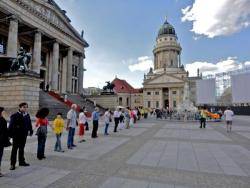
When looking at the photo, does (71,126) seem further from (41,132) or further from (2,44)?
(2,44)

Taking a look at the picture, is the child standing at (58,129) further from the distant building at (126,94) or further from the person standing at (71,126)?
the distant building at (126,94)

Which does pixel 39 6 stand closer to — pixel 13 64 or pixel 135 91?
pixel 13 64

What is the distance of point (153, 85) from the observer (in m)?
91.7

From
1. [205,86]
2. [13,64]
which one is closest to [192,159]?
[13,64]

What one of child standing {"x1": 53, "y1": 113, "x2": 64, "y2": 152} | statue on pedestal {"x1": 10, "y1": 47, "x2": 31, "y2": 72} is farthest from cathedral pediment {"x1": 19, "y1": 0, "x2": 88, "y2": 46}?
child standing {"x1": 53, "y1": 113, "x2": 64, "y2": 152}

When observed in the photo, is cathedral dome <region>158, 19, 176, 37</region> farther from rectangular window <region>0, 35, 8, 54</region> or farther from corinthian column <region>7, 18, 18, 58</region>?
corinthian column <region>7, 18, 18, 58</region>

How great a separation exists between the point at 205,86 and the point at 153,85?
42.4m

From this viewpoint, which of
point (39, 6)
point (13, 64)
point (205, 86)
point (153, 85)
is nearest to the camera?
point (13, 64)

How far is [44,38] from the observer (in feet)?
120

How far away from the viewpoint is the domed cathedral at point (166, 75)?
88.8 meters

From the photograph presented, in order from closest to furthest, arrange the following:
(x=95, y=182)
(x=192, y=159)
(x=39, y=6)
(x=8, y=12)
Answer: (x=95, y=182)
(x=192, y=159)
(x=8, y=12)
(x=39, y=6)

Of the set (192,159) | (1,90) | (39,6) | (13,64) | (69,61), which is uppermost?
(39,6)

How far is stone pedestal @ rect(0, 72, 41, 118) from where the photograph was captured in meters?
19.6

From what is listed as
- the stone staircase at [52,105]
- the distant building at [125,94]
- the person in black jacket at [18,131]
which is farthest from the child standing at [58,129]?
the distant building at [125,94]
